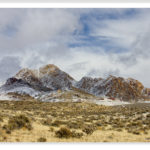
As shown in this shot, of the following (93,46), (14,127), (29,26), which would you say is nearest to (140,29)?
(93,46)

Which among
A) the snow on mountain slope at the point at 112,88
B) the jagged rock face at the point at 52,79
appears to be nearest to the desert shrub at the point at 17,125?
the snow on mountain slope at the point at 112,88

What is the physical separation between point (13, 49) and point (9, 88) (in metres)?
48.1

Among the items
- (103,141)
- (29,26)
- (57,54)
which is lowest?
(103,141)

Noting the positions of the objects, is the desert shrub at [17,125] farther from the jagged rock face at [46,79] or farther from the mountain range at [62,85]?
the jagged rock face at [46,79]

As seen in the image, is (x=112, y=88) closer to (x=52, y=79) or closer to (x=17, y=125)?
(x=52, y=79)

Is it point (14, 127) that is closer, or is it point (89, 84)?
point (14, 127)

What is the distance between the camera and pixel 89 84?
263 ft

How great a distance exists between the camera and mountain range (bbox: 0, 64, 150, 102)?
58.6m

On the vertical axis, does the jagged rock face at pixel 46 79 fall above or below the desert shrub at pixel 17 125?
above

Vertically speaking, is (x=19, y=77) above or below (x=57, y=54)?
above

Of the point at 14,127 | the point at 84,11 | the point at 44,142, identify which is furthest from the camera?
the point at 84,11

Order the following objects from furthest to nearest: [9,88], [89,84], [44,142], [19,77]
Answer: [89,84] < [19,77] < [9,88] < [44,142]

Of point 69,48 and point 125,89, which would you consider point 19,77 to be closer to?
point 125,89

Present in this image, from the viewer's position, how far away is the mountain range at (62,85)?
58.6m
